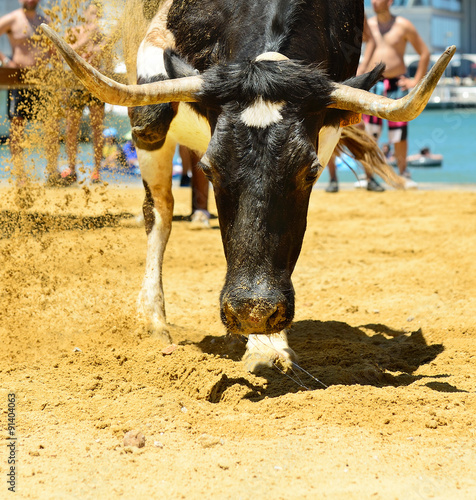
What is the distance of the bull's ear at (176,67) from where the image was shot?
2.93 m

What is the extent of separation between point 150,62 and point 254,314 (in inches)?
71.0

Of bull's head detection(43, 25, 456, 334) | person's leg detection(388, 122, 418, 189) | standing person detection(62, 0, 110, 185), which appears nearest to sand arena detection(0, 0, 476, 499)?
bull's head detection(43, 25, 456, 334)

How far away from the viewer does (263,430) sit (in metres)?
2.35

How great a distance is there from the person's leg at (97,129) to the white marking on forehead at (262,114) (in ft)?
7.85

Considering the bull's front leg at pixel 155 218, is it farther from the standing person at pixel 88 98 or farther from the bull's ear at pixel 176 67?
the bull's ear at pixel 176 67

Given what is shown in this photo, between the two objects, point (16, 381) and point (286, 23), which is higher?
point (286, 23)

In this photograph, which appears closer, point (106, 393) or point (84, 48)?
point (106, 393)

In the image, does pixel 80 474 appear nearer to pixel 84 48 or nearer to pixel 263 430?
pixel 263 430

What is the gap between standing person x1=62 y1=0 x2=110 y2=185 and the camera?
14.8ft

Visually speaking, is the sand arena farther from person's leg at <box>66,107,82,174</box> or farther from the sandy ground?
person's leg at <box>66,107,82,174</box>

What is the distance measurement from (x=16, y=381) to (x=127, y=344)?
74 cm

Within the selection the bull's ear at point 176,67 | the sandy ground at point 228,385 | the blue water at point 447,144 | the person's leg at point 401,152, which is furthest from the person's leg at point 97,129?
the blue water at point 447,144

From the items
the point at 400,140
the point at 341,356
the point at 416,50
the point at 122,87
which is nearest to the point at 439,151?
the point at 416,50

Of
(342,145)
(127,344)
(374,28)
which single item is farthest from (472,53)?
(127,344)
